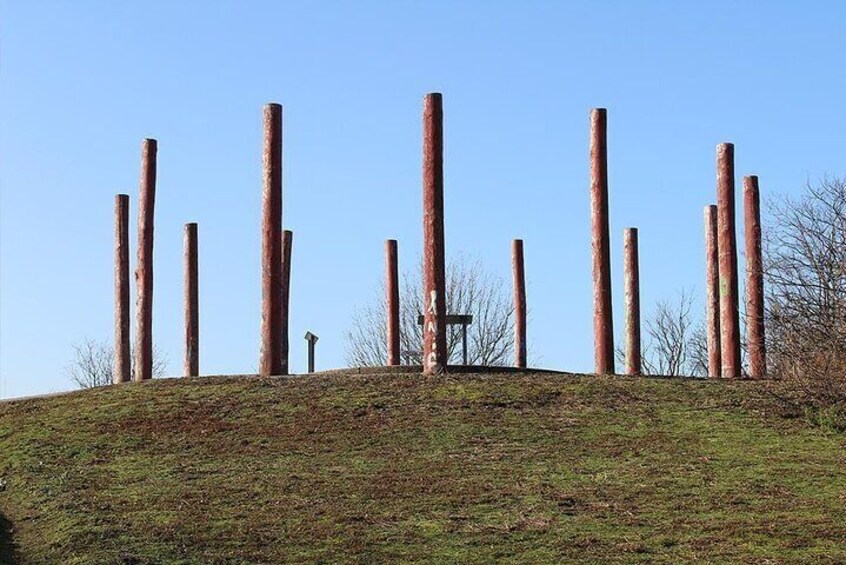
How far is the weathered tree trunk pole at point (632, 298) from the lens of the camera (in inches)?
1033

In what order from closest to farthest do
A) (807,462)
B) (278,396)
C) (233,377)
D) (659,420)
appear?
(807,462)
(659,420)
(278,396)
(233,377)

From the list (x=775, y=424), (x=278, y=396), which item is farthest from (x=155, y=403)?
(x=775, y=424)

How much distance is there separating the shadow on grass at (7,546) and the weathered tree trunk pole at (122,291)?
→ 37.6 feet

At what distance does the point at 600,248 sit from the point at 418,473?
810cm

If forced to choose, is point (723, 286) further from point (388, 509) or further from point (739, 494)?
point (388, 509)

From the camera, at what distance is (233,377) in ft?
79.8

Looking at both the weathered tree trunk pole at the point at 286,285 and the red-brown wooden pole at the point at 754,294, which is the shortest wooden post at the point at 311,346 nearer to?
the weathered tree trunk pole at the point at 286,285

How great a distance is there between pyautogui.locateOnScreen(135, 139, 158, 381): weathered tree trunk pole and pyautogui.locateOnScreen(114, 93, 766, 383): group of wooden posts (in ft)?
0.06

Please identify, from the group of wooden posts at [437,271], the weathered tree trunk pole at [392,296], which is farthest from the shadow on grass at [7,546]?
the weathered tree trunk pole at [392,296]

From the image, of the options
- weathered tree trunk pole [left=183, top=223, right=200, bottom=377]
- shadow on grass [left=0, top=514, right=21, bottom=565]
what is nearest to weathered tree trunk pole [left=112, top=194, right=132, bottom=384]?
weathered tree trunk pole [left=183, top=223, right=200, bottom=377]

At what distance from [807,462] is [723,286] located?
7.55 metres

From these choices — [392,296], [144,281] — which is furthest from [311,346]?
[144,281]

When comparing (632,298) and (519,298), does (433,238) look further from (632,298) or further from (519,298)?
(519,298)

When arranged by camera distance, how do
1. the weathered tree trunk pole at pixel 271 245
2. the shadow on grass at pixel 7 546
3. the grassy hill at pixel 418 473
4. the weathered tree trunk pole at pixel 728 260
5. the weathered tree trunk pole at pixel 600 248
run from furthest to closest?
the weathered tree trunk pole at pixel 728 260
the weathered tree trunk pole at pixel 600 248
the weathered tree trunk pole at pixel 271 245
the shadow on grass at pixel 7 546
the grassy hill at pixel 418 473
